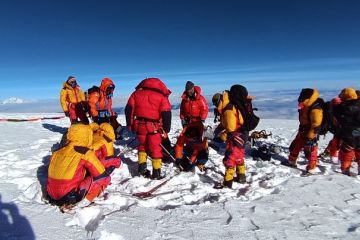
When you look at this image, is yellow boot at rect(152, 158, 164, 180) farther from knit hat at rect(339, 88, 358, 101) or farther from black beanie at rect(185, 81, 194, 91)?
knit hat at rect(339, 88, 358, 101)

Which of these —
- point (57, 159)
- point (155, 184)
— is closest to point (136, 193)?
point (155, 184)

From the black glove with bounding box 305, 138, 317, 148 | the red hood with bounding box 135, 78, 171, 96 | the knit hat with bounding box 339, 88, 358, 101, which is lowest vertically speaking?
the black glove with bounding box 305, 138, 317, 148

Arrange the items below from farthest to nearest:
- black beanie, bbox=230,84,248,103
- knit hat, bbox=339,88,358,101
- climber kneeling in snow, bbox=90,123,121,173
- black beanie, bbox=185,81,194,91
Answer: black beanie, bbox=185,81,194,91 < knit hat, bbox=339,88,358,101 < climber kneeling in snow, bbox=90,123,121,173 < black beanie, bbox=230,84,248,103

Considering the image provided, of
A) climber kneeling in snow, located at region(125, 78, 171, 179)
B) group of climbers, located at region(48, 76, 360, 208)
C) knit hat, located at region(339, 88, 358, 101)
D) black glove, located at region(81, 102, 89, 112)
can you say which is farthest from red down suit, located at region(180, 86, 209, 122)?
black glove, located at region(81, 102, 89, 112)

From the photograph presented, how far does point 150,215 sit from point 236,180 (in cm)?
253

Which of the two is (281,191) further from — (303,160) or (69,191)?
(69,191)

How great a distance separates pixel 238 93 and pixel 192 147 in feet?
8.56

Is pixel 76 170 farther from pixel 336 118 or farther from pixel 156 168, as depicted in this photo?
pixel 336 118

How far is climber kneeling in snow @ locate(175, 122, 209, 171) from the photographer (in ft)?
25.9

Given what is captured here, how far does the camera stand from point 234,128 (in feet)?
20.5

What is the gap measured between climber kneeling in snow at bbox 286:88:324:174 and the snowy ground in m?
0.51

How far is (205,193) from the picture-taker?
5.93m

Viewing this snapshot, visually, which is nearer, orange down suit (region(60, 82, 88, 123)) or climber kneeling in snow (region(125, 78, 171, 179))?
climber kneeling in snow (region(125, 78, 171, 179))

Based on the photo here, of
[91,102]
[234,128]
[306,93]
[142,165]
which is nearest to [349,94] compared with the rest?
[306,93]
